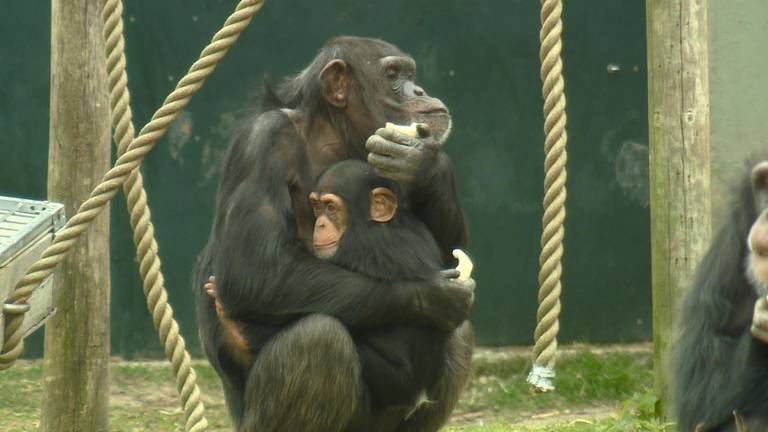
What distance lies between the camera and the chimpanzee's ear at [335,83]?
17.8 feet

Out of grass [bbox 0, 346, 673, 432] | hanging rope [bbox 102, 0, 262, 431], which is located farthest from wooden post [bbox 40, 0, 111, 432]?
hanging rope [bbox 102, 0, 262, 431]

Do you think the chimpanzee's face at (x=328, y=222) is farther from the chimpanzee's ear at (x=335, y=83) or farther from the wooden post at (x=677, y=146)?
the wooden post at (x=677, y=146)

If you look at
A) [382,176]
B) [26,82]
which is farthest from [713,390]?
[26,82]

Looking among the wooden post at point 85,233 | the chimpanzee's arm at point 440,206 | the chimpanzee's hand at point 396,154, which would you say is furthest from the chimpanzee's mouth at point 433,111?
the wooden post at point 85,233

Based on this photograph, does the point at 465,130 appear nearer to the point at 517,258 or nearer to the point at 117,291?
the point at 517,258

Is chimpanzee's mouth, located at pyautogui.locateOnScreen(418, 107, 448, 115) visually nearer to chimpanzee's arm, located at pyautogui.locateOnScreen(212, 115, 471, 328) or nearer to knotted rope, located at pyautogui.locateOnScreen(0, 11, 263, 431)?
chimpanzee's arm, located at pyautogui.locateOnScreen(212, 115, 471, 328)

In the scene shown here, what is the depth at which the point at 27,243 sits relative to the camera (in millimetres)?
4777

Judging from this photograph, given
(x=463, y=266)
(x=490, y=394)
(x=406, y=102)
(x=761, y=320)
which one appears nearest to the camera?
(x=761, y=320)

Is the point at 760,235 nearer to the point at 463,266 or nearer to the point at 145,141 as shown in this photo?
the point at 463,266

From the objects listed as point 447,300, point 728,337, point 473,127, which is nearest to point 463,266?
point 447,300

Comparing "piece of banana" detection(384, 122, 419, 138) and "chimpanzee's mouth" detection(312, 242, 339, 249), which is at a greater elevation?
"piece of banana" detection(384, 122, 419, 138)

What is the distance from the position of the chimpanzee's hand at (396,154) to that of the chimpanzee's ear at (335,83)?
1.21 ft

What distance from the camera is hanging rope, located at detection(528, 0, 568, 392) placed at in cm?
488

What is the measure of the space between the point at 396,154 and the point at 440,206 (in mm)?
453
